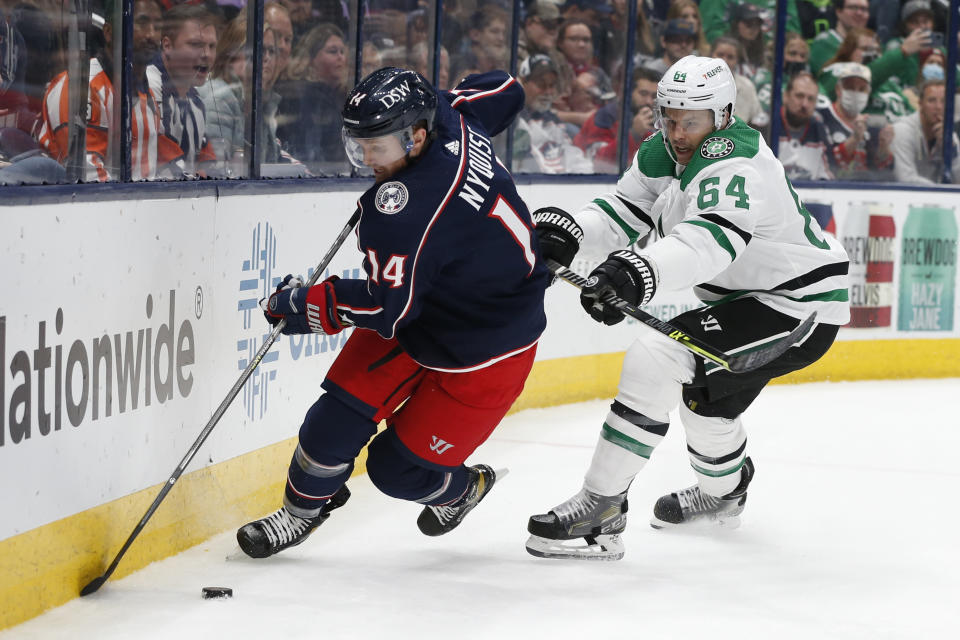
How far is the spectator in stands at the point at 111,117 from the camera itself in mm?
3064

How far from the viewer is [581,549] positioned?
3502mm

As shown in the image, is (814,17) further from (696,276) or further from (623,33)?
(696,276)

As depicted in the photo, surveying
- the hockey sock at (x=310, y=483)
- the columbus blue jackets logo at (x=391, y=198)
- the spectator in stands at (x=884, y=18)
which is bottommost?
the hockey sock at (x=310, y=483)

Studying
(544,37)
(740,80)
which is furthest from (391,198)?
(740,80)

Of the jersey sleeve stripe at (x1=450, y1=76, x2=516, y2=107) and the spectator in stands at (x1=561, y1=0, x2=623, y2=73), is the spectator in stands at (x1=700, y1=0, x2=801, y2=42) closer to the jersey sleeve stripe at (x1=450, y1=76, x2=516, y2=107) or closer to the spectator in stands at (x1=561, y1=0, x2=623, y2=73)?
the spectator in stands at (x1=561, y1=0, x2=623, y2=73)

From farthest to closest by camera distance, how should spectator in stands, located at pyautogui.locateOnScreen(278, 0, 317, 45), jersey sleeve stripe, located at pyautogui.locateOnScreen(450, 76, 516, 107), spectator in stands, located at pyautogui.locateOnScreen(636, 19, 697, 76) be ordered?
1. spectator in stands, located at pyautogui.locateOnScreen(636, 19, 697, 76)
2. spectator in stands, located at pyautogui.locateOnScreen(278, 0, 317, 45)
3. jersey sleeve stripe, located at pyautogui.locateOnScreen(450, 76, 516, 107)

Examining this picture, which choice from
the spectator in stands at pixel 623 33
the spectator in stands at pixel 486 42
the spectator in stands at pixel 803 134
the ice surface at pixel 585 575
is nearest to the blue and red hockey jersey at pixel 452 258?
the ice surface at pixel 585 575

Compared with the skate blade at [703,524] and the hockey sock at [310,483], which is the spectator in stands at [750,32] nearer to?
the skate blade at [703,524]

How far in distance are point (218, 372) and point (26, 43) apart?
102 cm

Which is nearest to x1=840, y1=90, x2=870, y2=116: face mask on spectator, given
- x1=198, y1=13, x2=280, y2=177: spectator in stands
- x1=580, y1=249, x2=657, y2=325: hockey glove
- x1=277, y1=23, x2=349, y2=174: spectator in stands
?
x1=277, y1=23, x2=349, y2=174: spectator in stands

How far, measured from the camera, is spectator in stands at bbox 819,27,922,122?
707cm

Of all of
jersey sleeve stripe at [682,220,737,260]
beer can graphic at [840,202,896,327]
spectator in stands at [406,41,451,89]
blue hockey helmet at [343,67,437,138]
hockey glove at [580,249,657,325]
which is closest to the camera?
blue hockey helmet at [343,67,437,138]

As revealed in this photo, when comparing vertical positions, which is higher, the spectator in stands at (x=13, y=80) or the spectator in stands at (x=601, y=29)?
the spectator in stands at (x=601, y=29)

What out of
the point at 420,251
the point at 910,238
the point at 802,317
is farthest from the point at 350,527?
the point at 910,238
